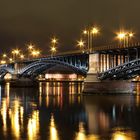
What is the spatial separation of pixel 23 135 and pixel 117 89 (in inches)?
1877

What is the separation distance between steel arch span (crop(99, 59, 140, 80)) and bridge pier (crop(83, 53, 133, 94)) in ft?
3.38

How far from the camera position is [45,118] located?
34.2m

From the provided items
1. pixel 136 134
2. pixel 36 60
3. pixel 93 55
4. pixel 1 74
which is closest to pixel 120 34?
pixel 93 55

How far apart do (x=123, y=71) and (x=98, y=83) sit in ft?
20.0

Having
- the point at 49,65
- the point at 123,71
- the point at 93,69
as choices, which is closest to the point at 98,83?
the point at 93,69

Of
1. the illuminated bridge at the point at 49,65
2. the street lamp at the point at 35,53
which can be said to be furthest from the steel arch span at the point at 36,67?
the street lamp at the point at 35,53

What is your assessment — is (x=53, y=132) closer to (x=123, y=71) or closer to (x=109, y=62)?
(x=123, y=71)

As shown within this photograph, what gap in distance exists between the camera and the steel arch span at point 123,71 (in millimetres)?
63891

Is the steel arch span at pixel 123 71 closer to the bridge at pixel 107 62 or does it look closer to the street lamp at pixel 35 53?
the bridge at pixel 107 62

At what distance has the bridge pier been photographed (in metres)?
71.0

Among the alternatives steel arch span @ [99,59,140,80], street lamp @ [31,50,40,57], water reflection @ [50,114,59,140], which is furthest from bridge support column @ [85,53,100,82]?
street lamp @ [31,50,40,57]

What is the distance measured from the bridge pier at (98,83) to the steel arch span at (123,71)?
1031 millimetres

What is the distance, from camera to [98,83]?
233ft

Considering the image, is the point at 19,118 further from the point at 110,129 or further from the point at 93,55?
the point at 93,55
